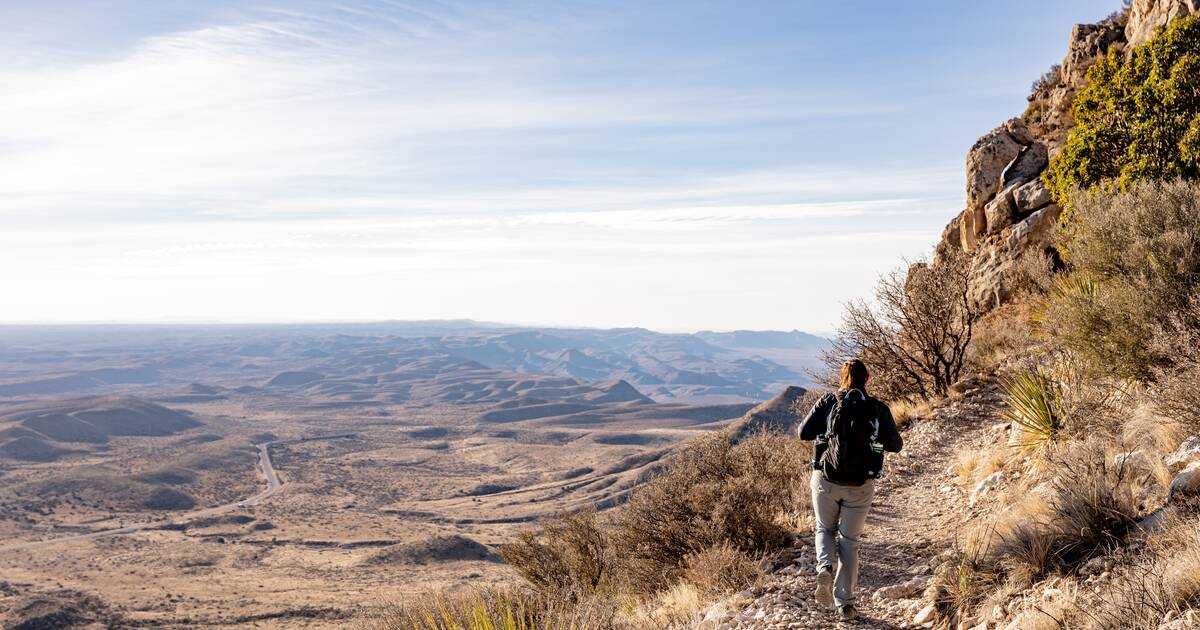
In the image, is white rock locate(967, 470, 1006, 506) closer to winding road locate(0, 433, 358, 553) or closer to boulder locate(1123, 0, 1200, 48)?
boulder locate(1123, 0, 1200, 48)

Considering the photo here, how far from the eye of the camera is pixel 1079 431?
777 centimetres

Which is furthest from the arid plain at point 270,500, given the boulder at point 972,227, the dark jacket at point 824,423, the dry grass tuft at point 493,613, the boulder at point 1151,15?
the boulder at point 1151,15

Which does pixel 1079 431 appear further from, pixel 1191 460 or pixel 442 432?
pixel 442 432

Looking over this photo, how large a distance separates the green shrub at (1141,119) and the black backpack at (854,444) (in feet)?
30.2

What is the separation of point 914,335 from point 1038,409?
606cm

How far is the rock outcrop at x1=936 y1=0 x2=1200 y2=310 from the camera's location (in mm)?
16281

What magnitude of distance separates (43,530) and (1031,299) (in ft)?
287

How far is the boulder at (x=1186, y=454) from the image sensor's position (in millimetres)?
5512

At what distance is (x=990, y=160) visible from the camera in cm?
1886

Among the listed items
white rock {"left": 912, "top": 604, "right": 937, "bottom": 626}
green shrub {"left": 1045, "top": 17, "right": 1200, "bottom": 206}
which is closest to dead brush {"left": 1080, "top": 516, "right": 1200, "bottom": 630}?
white rock {"left": 912, "top": 604, "right": 937, "bottom": 626}

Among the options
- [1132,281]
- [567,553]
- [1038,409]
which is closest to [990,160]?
[1132,281]

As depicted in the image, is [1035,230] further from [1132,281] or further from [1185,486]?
[1185,486]

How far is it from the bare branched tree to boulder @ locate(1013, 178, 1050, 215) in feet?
10.6

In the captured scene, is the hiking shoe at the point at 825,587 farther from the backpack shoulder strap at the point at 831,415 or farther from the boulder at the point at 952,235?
the boulder at the point at 952,235
